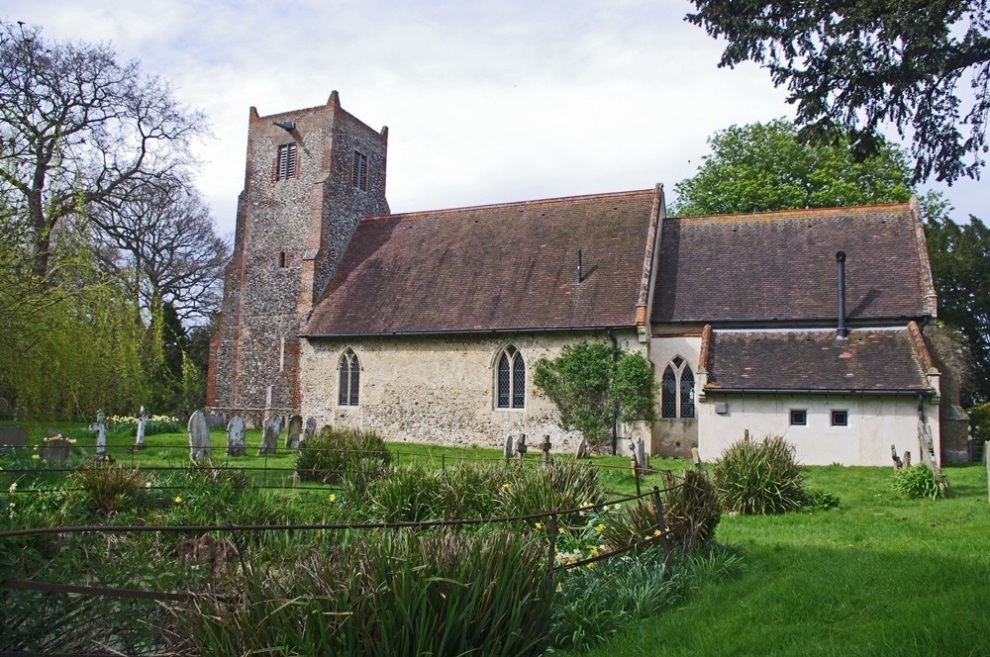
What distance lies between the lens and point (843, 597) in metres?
6.62

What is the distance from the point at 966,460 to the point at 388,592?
64.9 feet

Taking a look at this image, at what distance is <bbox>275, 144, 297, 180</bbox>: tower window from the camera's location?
30.9 meters

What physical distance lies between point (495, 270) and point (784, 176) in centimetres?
1805

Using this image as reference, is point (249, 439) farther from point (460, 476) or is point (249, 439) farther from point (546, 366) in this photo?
point (460, 476)

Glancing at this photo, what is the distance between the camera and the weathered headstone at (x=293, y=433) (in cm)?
2094

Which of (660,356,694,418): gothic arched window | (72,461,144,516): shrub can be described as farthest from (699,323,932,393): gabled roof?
(72,461,144,516): shrub

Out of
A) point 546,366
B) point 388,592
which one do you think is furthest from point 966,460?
point 388,592

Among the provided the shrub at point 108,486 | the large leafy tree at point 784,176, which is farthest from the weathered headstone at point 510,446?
the large leafy tree at point 784,176

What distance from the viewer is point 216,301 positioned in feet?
160

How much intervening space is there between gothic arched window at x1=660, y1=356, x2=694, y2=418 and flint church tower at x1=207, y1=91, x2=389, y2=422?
13.0 m

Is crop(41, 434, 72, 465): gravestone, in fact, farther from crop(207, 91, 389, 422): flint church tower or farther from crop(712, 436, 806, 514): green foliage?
crop(207, 91, 389, 422): flint church tower

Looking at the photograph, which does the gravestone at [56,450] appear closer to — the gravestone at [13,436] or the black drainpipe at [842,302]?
the gravestone at [13,436]

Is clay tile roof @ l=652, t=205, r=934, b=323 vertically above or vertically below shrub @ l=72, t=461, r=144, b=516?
above

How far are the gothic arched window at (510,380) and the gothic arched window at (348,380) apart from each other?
531cm
